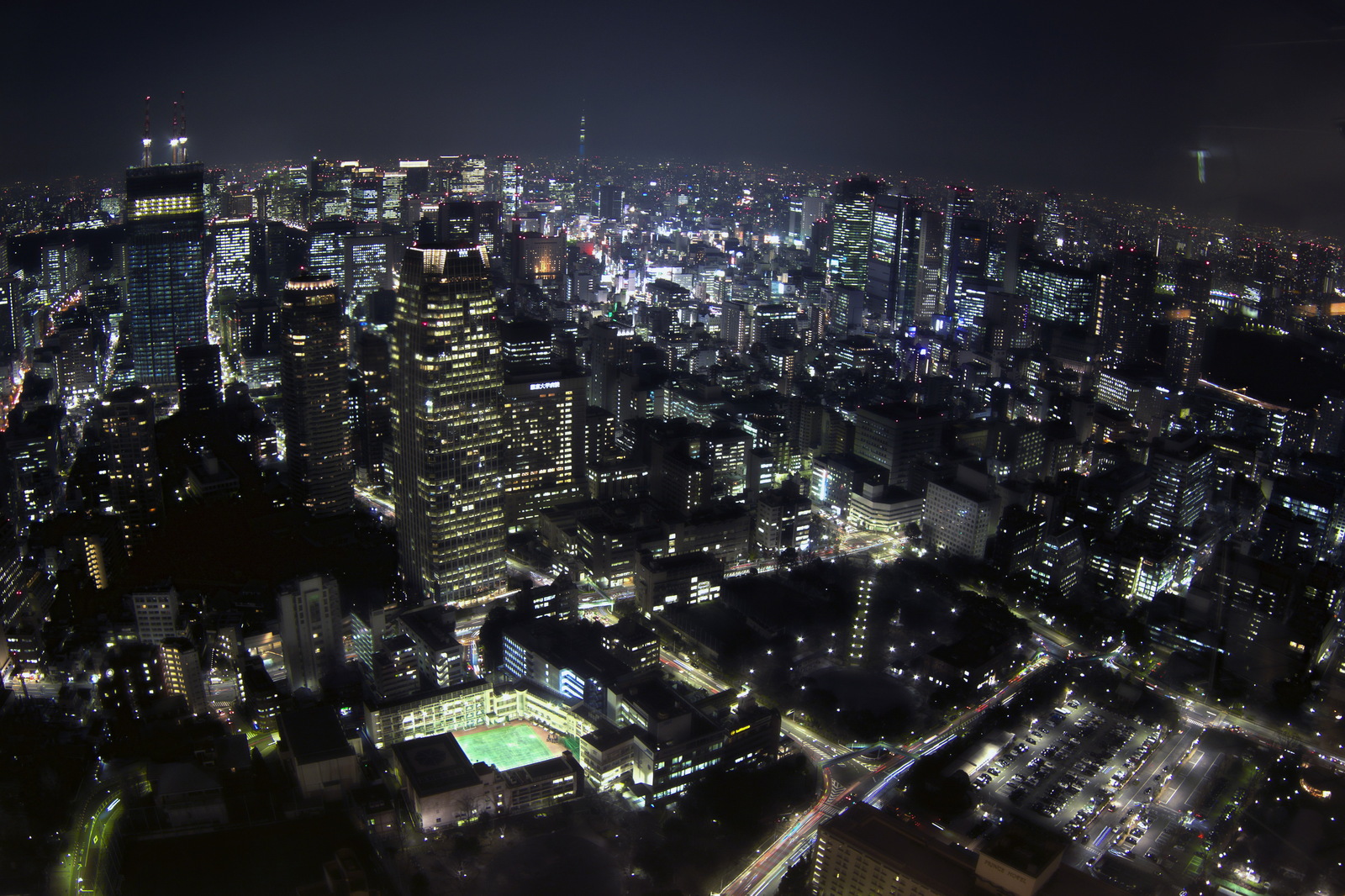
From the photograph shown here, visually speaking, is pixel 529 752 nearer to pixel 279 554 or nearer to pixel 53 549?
pixel 279 554

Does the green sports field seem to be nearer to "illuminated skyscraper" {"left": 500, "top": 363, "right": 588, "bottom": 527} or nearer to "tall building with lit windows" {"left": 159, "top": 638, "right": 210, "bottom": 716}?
"tall building with lit windows" {"left": 159, "top": 638, "right": 210, "bottom": 716}

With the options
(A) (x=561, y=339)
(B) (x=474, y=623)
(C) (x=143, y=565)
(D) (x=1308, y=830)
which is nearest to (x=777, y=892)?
(D) (x=1308, y=830)

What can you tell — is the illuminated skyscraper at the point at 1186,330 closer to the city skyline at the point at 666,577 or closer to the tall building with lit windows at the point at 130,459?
the city skyline at the point at 666,577

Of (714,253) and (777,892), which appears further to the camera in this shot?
(714,253)

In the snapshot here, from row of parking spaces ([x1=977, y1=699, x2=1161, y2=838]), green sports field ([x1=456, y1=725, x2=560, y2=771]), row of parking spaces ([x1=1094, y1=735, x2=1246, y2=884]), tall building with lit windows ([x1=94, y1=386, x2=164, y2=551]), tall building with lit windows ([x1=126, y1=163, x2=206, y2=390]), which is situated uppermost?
tall building with lit windows ([x1=126, y1=163, x2=206, y2=390])

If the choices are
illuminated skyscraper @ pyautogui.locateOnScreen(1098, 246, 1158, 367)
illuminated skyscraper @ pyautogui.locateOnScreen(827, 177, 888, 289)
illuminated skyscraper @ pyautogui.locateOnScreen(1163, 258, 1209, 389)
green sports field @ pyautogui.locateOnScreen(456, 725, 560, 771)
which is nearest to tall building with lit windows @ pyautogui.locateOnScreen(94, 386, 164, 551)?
green sports field @ pyautogui.locateOnScreen(456, 725, 560, 771)

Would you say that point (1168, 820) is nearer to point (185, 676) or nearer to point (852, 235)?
point (185, 676)
